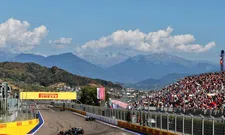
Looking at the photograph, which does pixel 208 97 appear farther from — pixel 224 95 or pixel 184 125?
pixel 184 125

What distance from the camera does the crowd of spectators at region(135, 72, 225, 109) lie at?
52.8 meters

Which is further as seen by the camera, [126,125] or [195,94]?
[126,125]

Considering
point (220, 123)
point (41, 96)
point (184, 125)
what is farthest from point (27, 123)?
point (41, 96)

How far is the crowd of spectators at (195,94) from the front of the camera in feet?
173

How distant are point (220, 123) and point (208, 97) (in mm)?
23995

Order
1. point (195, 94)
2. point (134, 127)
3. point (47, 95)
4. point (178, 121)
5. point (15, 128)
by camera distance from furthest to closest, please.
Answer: point (47, 95), point (195, 94), point (134, 127), point (15, 128), point (178, 121)

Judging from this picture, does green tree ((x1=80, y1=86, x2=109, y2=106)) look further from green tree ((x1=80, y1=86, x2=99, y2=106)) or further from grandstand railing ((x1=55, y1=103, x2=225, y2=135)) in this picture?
grandstand railing ((x1=55, y1=103, x2=225, y2=135))

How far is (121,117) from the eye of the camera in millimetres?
64188

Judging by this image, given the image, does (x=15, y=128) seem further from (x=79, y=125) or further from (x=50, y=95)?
(x=50, y=95)

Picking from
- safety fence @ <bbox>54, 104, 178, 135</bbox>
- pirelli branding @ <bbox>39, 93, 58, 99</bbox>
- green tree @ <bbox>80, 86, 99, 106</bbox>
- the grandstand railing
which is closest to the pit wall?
safety fence @ <bbox>54, 104, 178, 135</bbox>

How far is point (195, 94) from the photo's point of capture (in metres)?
58.5

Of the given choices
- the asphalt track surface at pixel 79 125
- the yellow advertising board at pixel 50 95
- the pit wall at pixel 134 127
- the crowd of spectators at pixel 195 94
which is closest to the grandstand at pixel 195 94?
the crowd of spectators at pixel 195 94

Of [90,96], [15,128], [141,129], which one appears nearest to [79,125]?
[141,129]

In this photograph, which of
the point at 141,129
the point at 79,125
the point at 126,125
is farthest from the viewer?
the point at 79,125
